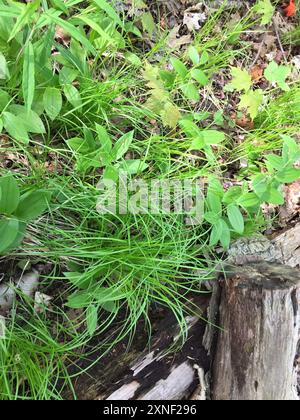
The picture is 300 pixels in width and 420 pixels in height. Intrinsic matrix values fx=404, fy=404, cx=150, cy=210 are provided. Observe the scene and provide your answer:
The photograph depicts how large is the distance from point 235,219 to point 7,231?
833 millimetres

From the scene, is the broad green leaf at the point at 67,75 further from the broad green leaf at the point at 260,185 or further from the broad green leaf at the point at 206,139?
the broad green leaf at the point at 260,185

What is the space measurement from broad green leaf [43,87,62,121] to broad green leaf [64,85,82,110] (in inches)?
1.9

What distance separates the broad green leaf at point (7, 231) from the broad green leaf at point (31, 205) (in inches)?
2.5

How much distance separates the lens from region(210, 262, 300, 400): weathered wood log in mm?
1377

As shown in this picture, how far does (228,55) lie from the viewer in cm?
201

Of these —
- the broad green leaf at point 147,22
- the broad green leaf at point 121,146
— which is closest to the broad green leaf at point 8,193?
the broad green leaf at point 121,146

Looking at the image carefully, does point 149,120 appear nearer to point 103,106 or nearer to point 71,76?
point 103,106

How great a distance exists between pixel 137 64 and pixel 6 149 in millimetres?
682

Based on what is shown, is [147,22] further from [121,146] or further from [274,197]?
[274,197]

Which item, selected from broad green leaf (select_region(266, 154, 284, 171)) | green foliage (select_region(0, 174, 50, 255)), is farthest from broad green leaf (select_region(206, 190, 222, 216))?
green foliage (select_region(0, 174, 50, 255))

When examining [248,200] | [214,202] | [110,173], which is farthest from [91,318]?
[248,200]

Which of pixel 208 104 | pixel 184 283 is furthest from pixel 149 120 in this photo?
pixel 184 283

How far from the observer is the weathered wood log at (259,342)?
138cm

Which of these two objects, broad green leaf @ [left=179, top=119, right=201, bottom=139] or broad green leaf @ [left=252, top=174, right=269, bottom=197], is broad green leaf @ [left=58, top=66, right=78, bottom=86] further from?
broad green leaf @ [left=252, top=174, right=269, bottom=197]
